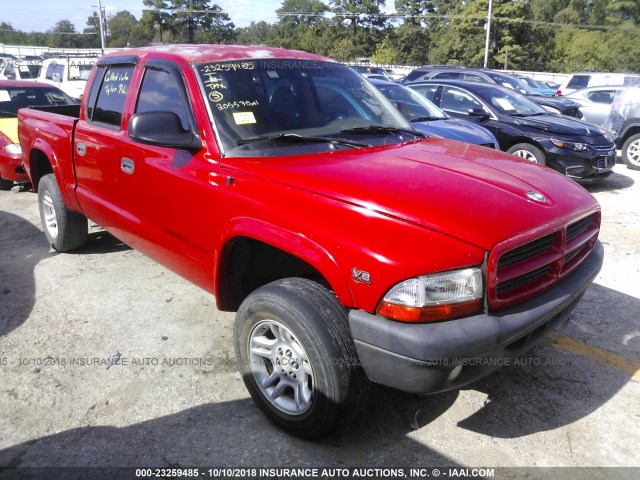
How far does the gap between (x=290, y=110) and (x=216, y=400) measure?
1837 millimetres

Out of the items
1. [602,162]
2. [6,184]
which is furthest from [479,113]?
[6,184]

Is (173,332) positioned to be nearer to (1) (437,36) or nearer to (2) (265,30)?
(1) (437,36)

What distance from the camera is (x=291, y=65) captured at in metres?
3.62

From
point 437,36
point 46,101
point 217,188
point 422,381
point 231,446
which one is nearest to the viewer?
point 422,381

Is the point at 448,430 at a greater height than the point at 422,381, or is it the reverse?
the point at 422,381

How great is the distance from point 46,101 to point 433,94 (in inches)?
262

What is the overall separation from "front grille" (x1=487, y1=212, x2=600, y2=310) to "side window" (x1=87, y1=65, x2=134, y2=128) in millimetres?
2922

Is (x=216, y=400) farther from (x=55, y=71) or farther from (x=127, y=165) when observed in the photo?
(x=55, y=71)

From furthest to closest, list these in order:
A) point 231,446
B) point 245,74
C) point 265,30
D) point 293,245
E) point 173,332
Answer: point 265,30
point 173,332
point 245,74
point 231,446
point 293,245

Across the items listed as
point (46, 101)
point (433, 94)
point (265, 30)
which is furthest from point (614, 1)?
point (46, 101)

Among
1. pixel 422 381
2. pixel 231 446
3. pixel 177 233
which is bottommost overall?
pixel 231 446

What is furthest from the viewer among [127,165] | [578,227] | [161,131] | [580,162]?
[580,162]

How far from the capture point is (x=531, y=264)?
246cm

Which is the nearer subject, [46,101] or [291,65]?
[291,65]
